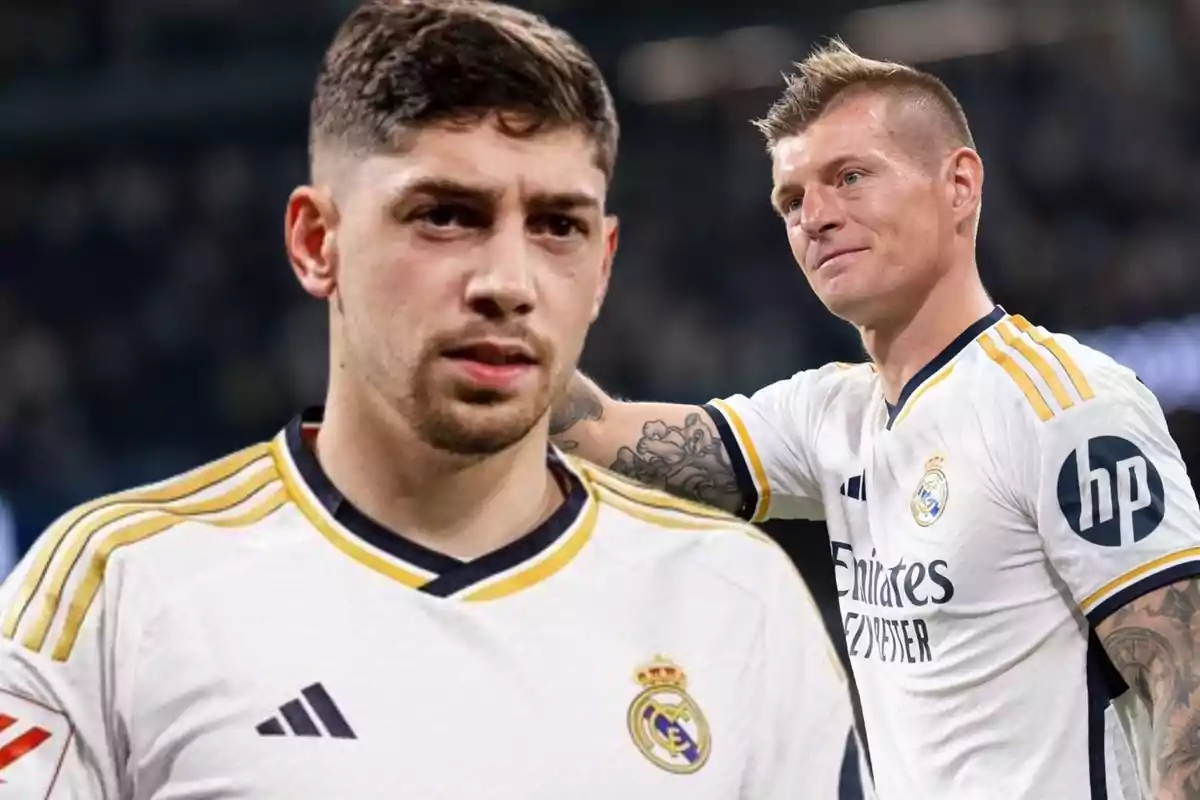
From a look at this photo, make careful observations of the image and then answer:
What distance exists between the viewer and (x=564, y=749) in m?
1.56

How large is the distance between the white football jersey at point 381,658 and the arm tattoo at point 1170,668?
26.7 inches

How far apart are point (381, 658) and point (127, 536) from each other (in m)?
0.26

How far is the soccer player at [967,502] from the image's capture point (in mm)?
2246

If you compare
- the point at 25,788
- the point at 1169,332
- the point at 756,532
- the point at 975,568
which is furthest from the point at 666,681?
the point at 1169,332

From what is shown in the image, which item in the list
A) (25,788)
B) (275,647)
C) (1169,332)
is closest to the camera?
(25,788)

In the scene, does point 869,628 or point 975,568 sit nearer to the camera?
point 975,568

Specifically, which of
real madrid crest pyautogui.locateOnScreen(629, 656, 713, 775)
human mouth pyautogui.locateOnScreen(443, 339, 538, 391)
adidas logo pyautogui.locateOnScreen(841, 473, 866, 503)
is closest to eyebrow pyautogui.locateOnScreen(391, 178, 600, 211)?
human mouth pyautogui.locateOnScreen(443, 339, 538, 391)

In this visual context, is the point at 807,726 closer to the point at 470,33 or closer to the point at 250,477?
the point at 250,477

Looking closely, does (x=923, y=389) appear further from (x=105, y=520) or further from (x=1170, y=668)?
(x=105, y=520)

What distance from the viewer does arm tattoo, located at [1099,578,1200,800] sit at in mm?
2203

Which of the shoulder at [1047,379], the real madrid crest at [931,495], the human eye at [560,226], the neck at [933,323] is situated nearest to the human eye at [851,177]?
the neck at [933,323]

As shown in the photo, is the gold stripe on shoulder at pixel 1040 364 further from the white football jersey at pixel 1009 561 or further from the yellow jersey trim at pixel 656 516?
the yellow jersey trim at pixel 656 516

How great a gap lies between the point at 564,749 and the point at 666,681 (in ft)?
0.44

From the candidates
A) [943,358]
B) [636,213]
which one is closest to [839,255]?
[943,358]
